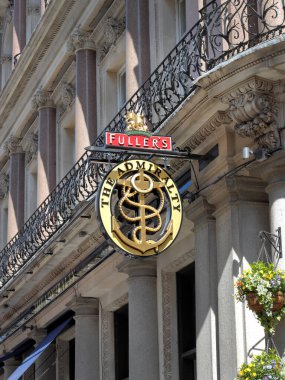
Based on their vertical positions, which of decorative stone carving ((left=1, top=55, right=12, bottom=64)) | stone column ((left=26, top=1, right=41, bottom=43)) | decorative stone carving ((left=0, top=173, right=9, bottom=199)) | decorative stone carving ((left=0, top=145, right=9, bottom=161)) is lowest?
decorative stone carving ((left=0, top=173, right=9, bottom=199))

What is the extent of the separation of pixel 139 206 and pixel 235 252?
1599mm

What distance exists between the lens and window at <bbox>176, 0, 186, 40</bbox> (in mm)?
20234

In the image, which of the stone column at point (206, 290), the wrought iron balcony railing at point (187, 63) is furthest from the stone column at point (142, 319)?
the stone column at point (206, 290)

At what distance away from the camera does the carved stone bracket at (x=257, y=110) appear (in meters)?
15.0

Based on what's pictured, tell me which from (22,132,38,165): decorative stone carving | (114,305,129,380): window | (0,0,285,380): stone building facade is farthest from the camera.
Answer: (22,132,38,165): decorative stone carving

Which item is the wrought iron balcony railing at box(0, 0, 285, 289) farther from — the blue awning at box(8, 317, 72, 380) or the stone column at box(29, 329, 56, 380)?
the stone column at box(29, 329, 56, 380)

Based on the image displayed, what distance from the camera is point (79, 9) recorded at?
2483 cm

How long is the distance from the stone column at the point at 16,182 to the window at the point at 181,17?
10817 millimetres

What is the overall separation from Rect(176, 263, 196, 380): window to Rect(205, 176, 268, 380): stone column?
270cm

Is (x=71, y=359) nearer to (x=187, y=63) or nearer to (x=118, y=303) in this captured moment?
(x=118, y=303)

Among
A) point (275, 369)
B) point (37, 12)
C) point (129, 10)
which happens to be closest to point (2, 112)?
point (37, 12)

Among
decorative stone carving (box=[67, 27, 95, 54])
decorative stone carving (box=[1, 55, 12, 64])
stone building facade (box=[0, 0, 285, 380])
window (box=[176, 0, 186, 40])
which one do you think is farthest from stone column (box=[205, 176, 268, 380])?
decorative stone carving (box=[1, 55, 12, 64])

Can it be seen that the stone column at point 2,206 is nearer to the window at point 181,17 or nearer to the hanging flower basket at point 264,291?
the window at point 181,17

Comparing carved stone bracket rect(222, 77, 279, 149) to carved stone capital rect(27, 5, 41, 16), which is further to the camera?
carved stone capital rect(27, 5, 41, 16)
